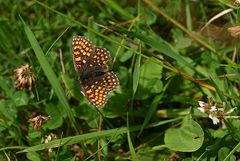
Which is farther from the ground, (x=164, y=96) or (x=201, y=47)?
(x=201, y=47)

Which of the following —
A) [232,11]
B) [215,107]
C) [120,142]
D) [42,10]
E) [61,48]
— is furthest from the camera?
[42,10]

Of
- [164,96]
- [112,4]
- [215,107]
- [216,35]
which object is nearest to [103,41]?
[112,4]

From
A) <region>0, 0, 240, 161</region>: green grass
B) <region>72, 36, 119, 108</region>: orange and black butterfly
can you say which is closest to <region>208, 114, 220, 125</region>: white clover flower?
<region>0, 0, 240, 161</region>: green grass

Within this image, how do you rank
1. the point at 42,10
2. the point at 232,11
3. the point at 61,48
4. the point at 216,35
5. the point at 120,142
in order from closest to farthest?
the point at 120,142, the point at 232,11, the point at 216,35, the point at 61,48, the point at 42,10

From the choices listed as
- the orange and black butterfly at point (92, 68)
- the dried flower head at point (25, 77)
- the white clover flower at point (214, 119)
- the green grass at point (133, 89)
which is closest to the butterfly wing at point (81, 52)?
the orange and black butterfly at point (92, 68)

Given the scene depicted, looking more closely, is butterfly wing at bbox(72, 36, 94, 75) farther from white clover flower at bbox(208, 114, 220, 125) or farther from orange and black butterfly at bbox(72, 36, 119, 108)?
white clover flower at bbox(208, 114, 220, 125)

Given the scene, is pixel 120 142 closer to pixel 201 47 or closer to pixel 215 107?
pixel 215 107
